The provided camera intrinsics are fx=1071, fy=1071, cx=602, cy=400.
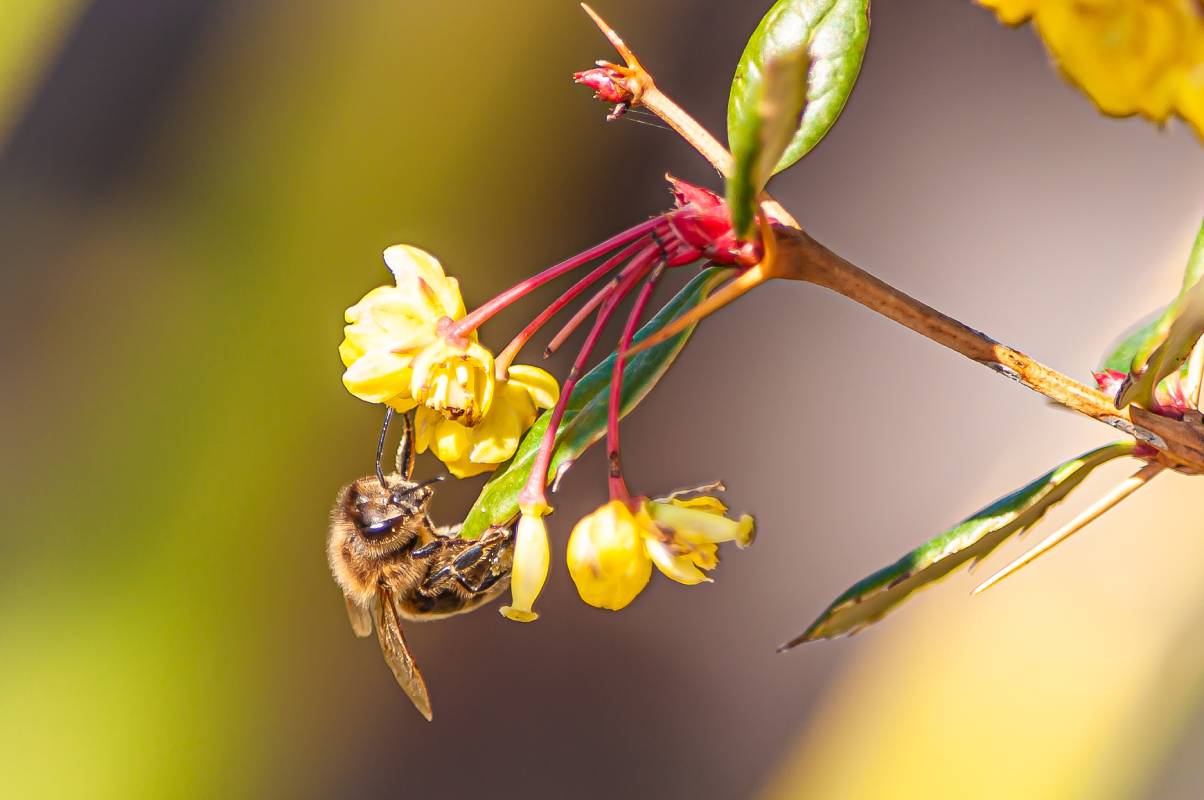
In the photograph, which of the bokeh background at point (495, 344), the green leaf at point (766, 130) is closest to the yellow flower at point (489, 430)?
the green leaf at point (766, 130)

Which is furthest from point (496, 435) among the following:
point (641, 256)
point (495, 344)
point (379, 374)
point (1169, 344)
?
point (495, 344)

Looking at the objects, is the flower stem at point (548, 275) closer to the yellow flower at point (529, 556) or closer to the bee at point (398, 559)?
the yellow flower at point (529, 556)

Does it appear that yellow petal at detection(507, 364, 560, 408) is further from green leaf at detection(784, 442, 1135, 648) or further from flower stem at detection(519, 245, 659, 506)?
green leaf at detection(784, 442, 1135, 648)

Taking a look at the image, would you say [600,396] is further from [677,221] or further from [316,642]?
[316,642]

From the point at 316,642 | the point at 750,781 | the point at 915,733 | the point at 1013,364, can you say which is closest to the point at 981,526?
the point at 1013,364

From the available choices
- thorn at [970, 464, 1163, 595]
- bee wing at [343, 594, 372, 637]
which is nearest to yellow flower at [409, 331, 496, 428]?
thorn at [970, 464, 1163, 595]

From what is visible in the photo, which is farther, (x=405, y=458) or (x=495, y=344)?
(x=495, y=344)

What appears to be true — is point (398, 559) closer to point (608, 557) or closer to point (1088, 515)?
point (608, 557)
